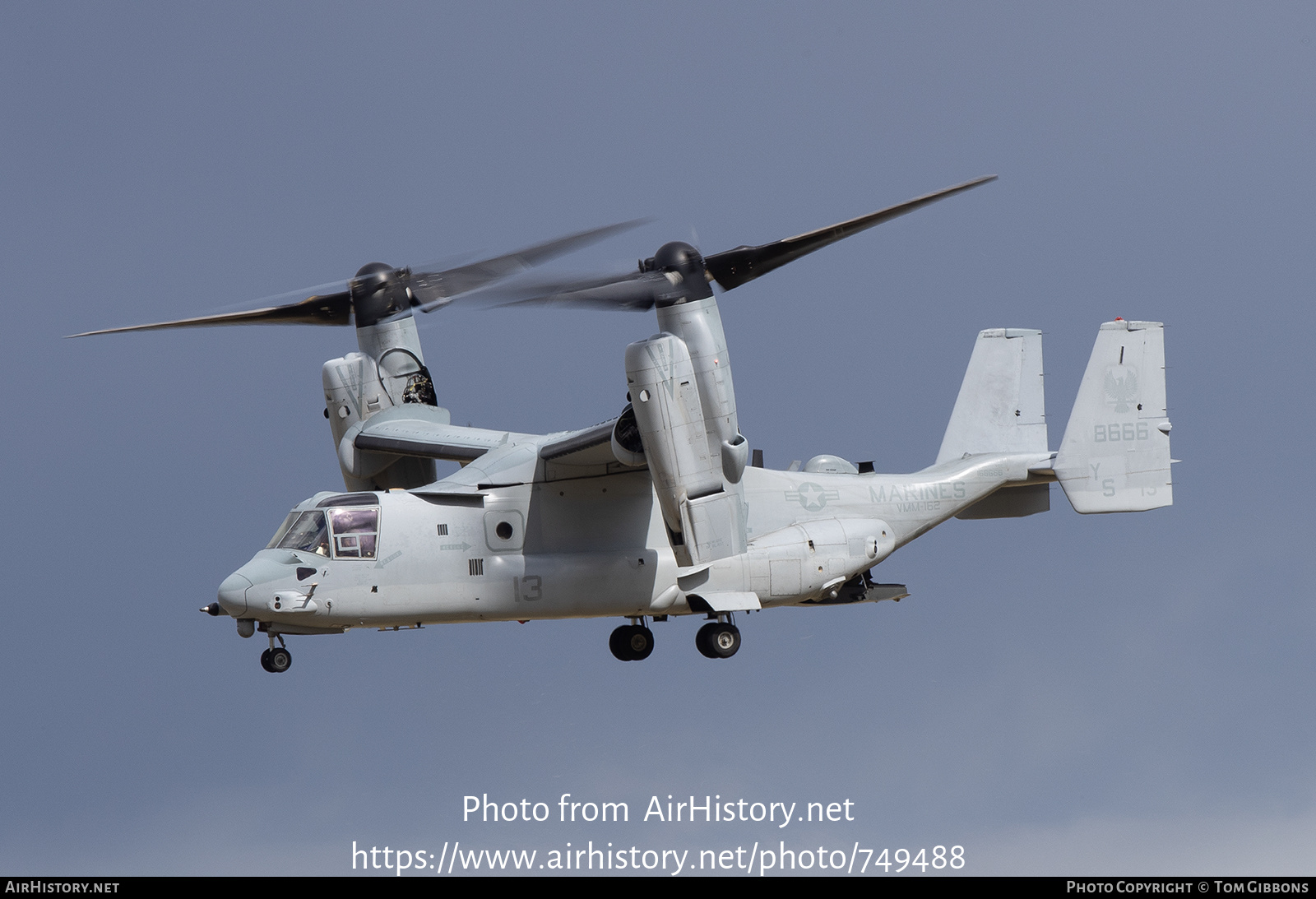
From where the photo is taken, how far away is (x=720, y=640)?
21.6 m

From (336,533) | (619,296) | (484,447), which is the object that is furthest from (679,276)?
(336,533)

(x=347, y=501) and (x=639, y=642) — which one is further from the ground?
(x=347, y=501)

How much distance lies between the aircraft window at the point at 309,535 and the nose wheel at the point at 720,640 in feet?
16.6

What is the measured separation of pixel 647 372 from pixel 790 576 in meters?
4.04

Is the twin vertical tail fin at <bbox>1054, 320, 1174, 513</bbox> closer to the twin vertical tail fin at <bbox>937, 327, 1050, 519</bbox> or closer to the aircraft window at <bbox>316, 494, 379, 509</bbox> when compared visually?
the twin vertical tail fin at <bbox>937, 327, 1050, 519</bbox>

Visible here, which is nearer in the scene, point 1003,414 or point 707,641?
point 707,641

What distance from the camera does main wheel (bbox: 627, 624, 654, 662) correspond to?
23.1 meters

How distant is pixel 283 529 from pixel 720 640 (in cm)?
576

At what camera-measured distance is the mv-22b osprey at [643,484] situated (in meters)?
19.7

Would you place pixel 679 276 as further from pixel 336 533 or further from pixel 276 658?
pixel 276 658

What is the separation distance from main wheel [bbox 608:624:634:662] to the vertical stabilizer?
17.6 ft

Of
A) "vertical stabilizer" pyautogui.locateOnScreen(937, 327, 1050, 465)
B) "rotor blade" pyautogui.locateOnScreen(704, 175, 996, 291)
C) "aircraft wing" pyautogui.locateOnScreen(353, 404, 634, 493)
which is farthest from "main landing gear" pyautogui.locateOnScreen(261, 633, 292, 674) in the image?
"vertical stabilizer" pyautogui.locateOnScreen(937, 327, 1050, 465)

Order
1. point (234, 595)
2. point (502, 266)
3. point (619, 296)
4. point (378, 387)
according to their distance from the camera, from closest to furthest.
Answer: point (234, 595) → point (619, 296) → point (502, 266) → point (378, 387)

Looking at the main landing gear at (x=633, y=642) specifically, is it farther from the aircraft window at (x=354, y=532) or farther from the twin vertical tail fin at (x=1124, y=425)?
the twin vertical tail fin at (x=1124, y=425)
